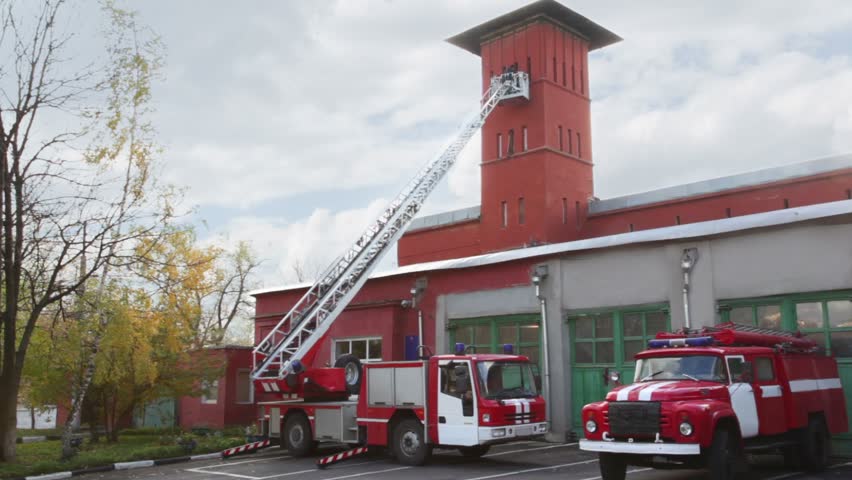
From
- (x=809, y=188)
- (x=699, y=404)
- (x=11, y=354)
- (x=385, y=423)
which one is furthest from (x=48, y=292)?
(x=809, y=188)

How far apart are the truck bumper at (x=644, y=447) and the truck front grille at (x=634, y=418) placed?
Result: 0.16m

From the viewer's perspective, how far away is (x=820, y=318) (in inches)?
634

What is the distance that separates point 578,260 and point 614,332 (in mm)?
2080

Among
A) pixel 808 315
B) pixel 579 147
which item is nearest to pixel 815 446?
pixel 808 315

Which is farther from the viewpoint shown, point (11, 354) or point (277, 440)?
point (277, 440)

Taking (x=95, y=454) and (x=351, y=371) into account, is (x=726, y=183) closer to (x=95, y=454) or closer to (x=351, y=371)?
(x=351, y=371)

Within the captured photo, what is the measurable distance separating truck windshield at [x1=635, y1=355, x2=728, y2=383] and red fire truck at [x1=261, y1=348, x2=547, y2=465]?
3.55 meters

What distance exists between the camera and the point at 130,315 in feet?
66.0

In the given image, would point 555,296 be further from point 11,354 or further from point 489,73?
point 489,73

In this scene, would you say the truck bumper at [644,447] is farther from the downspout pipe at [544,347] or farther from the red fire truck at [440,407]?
the downspout pipe at [544,347]

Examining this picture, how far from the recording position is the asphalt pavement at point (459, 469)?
1362 cm

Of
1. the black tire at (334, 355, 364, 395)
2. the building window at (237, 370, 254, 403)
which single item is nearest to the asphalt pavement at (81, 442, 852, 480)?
the black tire at (334, 355, 364, 395)

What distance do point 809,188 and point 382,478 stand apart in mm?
25681

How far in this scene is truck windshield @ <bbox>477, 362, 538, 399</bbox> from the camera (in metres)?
15.5
